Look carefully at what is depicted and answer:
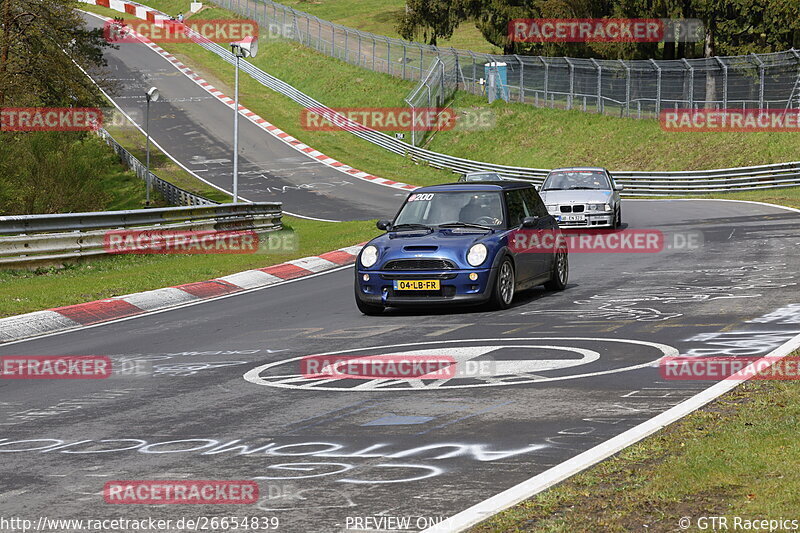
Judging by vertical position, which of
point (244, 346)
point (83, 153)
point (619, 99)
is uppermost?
point (619, 99)

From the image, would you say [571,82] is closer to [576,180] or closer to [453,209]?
[576,180]

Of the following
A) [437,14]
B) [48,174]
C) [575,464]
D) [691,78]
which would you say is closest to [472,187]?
[575,464]

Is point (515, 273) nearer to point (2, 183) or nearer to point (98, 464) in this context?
point (98, 464)

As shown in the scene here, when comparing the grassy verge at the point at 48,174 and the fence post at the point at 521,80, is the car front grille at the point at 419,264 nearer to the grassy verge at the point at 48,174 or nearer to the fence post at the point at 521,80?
the grassy verge at the point at 48,174

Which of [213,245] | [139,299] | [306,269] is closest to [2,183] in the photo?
[213,245]

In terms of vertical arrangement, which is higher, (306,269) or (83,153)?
(83,153)

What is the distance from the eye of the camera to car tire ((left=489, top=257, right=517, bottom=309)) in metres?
13.5

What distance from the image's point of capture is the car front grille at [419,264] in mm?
13352

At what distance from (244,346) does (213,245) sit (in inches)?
535

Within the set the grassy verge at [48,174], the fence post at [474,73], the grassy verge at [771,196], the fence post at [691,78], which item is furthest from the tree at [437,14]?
the grassy verge at [48,174]

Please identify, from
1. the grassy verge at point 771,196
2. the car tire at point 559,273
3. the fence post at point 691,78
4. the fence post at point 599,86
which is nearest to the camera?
the car tire at point 559,273

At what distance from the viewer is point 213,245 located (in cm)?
2491

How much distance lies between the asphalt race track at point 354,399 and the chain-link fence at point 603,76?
30.1 metres

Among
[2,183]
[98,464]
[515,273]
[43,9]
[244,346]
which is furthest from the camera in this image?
[43,9]
